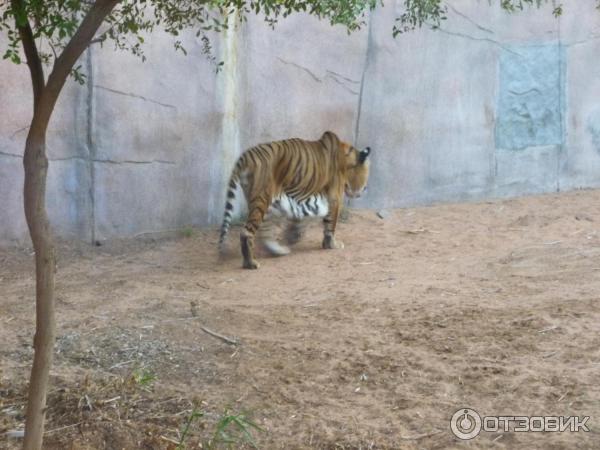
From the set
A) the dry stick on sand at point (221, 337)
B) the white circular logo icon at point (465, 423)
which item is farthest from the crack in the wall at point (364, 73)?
the white circular logo icon at point (465, 423)

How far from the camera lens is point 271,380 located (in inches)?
201

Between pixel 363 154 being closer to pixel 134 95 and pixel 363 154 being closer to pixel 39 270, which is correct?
pixel 134 95

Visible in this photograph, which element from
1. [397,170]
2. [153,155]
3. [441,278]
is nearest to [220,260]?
[153,155]

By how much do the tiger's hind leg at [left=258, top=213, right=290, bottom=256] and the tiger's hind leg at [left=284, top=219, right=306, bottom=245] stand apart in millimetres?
131

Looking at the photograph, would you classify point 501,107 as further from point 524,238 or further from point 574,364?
point 574,364

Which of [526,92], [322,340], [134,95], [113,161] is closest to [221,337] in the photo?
[322,340]

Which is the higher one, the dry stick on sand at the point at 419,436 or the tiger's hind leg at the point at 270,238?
the tiger's hind leg at the point at 270,238

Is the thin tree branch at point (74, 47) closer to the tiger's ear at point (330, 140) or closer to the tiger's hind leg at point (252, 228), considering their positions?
the tiger's hind leg at point (252, 228)

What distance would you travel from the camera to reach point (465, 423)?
448cm

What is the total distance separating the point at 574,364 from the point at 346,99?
517 centimetres

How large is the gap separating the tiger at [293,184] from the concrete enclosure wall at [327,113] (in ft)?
2.12

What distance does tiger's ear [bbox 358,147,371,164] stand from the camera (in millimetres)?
9086

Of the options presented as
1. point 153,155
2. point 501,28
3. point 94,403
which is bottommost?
point 94,403

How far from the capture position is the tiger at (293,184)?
830 centimetres
